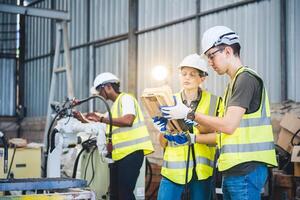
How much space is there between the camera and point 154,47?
25.6ft

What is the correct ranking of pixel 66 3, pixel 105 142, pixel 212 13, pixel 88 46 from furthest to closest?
1. pixel 66 3
2. pixel 88 46
3. pixel 212 13
4. pixel 105 142

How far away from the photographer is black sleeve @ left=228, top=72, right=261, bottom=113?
2.61m

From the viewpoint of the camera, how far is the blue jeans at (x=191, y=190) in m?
3.37

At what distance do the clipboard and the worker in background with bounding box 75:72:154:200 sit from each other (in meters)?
1.19

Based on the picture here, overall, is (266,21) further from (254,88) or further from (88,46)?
(88,46)

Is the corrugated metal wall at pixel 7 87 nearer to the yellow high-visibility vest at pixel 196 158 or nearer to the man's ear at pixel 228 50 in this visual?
the yellow high-visibility vest at pixel 196 158

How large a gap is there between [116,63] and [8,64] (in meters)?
4.40

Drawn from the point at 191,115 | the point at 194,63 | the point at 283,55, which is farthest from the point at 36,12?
the point at 191,115

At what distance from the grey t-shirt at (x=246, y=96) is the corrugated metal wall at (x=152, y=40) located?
3.05 metres

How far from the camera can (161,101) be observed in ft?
10.0

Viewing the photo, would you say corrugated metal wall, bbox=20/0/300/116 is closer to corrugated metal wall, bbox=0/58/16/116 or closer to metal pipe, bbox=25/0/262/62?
metal pipe, bbox=25/0/262/62

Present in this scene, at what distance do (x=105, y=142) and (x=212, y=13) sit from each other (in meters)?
3.08

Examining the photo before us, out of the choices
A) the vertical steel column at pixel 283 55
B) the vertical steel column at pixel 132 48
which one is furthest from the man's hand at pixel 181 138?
the vertical steel column at pixel 132 48

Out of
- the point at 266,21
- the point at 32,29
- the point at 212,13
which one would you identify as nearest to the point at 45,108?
the point at 32,29
